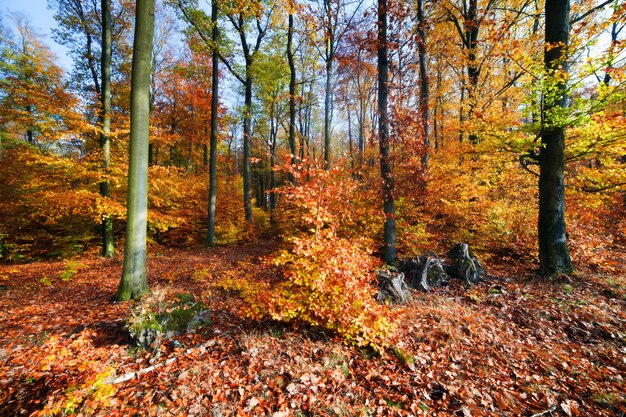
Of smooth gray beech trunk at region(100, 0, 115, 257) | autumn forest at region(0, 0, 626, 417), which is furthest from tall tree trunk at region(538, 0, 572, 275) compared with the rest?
smooth gray beech trunk at region(100, 0, 115, 257)

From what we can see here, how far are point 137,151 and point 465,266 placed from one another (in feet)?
28.1

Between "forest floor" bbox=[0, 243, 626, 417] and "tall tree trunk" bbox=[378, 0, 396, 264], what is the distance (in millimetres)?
2715

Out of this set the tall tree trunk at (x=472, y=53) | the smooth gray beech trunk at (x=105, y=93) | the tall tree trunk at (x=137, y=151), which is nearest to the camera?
the tall tree trunk at (x=137, y=151)

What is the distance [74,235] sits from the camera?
1173 cm

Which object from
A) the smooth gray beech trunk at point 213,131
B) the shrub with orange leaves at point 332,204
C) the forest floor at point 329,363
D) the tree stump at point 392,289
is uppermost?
the smooth gray beech trunk at point 213,131

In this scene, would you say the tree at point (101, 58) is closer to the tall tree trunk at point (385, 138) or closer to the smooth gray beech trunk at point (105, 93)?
the smooth gray beech trunk at point (105, 93)

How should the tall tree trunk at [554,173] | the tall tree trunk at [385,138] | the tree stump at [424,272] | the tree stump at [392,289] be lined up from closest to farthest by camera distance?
1. the tree stump at [392,289]
2. the tall tree trunk at [554,173]
3. the tree stump at [424,272]
4. the tall tree trunk at [385,138]

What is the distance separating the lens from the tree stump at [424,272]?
21.5ft

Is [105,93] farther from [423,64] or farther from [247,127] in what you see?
[423,64]

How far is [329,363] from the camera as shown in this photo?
362cm

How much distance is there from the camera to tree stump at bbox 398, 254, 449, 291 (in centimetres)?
655

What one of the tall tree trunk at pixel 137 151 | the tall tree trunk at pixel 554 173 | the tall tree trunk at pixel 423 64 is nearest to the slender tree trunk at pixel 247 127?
the tall tree trunk at pixel 137 151

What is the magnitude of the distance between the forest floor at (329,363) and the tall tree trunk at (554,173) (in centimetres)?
95

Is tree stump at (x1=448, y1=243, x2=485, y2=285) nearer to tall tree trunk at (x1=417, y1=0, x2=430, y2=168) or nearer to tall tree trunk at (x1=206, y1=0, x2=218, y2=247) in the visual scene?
tall tree trunk at (x1=417, y1=0, x2=430, y2=168)
